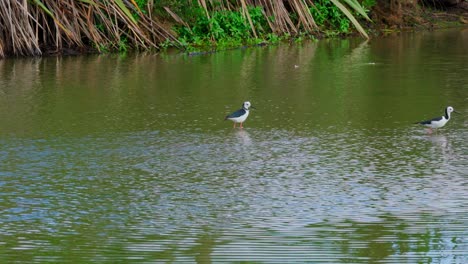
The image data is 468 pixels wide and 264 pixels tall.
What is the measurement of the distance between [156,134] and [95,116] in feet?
4.85

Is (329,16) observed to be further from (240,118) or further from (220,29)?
(240,118)

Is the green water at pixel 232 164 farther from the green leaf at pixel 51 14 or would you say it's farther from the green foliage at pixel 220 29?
the green foliage at pixel 220 29

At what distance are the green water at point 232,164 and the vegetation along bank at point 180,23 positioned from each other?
1815mm

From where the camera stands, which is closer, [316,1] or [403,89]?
[403,89]

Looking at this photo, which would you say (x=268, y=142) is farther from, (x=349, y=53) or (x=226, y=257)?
(x=349, y=53)

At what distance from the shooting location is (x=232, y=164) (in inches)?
418

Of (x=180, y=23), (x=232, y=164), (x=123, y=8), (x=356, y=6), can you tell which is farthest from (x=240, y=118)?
(x=356, y=6)

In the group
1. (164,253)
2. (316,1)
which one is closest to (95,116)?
(164,253)

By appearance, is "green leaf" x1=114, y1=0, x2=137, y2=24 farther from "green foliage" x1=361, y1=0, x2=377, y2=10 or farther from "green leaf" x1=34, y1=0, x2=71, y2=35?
"green foliage" x1=361, y1=0, x2=377, y2=10

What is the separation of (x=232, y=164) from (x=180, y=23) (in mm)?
11808

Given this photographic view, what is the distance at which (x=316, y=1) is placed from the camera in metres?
25.0

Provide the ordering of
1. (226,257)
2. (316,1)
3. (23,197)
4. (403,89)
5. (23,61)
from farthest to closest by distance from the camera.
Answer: (316,1) → (23,61) → (403,89) → (23,197) → (226,257)

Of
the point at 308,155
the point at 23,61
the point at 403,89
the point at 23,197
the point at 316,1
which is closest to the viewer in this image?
the point at 23,197

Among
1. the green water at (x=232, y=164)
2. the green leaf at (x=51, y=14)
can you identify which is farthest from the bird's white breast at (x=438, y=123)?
the green leaf at (x=51, y=14)
